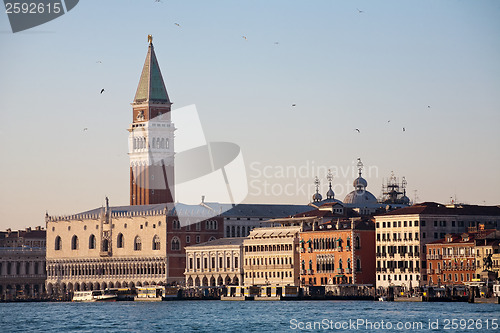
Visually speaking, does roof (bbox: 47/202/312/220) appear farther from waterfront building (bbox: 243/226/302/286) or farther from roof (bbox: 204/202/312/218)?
waterfront building (bbox: 243/226/302/286)

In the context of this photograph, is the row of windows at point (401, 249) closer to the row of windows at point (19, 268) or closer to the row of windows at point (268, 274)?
the row of windows at point (268, 274)

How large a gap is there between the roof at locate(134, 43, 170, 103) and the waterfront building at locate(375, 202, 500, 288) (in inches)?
1907

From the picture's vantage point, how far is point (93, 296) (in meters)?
159

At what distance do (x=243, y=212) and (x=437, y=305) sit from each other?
60562 millimetres

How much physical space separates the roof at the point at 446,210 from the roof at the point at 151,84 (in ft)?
157

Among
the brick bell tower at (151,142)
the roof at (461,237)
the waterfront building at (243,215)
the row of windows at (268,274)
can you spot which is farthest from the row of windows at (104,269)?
the roof at (461,237)

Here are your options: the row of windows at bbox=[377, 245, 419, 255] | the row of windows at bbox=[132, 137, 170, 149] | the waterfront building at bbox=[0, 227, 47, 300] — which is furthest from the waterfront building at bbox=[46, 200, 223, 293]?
the row of windows at bbox=[377, 245, 419, 255]

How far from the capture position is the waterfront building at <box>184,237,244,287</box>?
156 m

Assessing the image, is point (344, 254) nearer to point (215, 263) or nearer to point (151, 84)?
point (215, 263)

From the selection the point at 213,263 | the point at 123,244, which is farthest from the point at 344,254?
the point at 123,244

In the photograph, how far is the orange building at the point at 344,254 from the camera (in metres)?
138

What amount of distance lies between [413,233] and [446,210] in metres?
3.82

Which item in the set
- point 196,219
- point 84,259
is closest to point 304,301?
point 196,219

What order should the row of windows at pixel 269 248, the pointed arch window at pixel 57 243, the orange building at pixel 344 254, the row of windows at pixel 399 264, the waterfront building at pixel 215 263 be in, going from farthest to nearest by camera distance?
the pointed arch window at pixel 57 243, the waterfront building at pixel 215 263, the row of windows at pixel 269 248, the orange building at pixel 344 254, the row of windows at pixel 399 264
